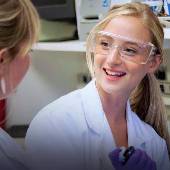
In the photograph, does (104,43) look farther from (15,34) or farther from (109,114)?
(15,34)

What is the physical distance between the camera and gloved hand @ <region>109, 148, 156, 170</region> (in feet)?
3.82

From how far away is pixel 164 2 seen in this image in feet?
5.90

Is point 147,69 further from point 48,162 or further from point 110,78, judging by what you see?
point 48,162

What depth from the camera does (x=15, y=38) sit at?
860 millimetres

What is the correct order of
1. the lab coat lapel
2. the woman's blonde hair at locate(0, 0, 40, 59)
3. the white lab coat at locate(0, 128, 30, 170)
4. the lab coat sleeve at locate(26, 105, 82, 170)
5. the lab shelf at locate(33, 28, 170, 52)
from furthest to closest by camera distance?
the lab shelf at locate(33, 28, 170, 52) < the lab coat lapel < the lab coat sleeve at locate(26, 105, 82, 170) < the white lab coat at locate(0, 128, 30, 170) < the woman's blonde hair at locate(0, 0, 40, 59)

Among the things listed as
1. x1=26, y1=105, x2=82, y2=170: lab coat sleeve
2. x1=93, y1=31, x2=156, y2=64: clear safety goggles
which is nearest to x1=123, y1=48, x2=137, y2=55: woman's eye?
x1=93, y1=31, x2=156, y2=64: clear safety goggles

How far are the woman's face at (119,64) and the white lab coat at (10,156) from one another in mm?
360

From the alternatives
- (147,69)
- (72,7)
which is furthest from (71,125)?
(72,7)

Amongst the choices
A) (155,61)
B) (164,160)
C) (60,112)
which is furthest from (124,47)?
(164,160)

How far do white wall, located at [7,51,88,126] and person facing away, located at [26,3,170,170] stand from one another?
99cm

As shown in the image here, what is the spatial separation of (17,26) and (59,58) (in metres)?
1.52

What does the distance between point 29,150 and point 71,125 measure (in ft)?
0.49

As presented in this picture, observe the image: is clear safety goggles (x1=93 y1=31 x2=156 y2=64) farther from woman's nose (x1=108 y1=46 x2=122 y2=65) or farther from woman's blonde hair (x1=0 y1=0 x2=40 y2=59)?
woman's blonde hair (x1=0 y1=0 x2=40 y2=59)

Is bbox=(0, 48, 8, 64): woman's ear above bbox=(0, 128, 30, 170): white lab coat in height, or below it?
above
